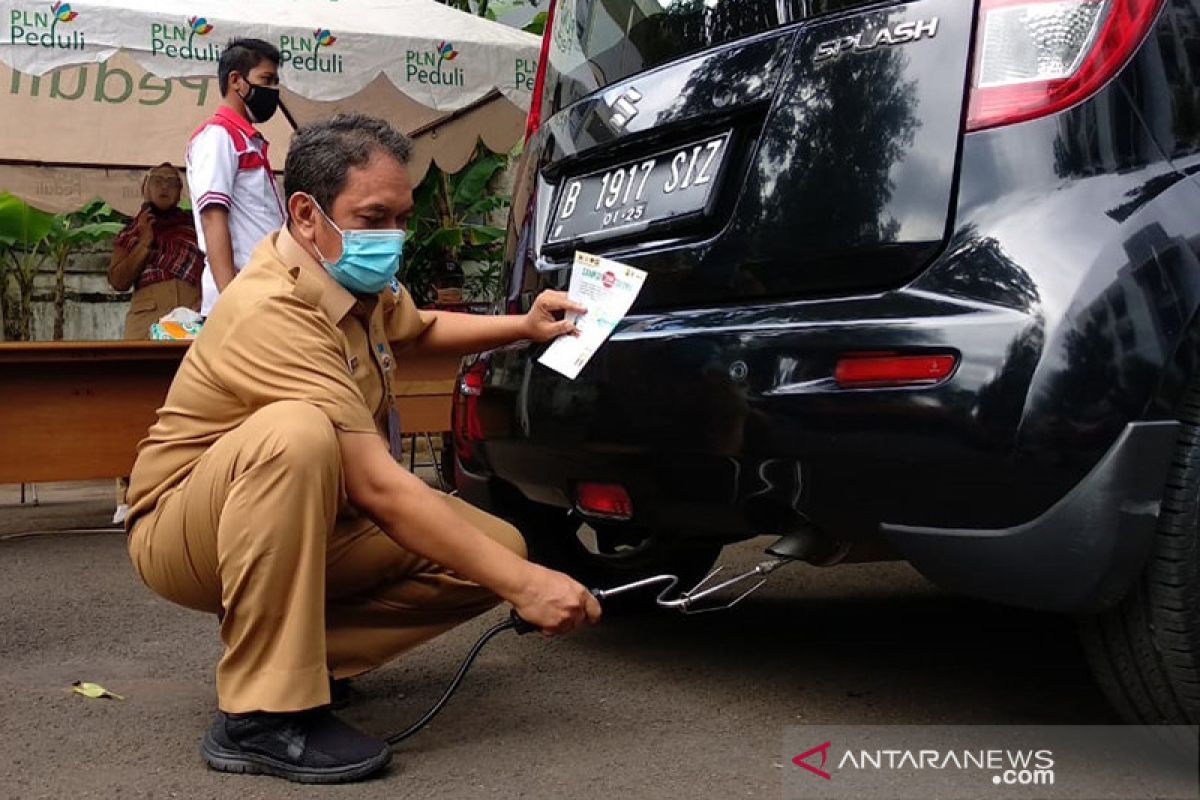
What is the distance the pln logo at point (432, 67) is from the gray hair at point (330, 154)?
4838 mm

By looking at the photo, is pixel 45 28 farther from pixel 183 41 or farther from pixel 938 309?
pixel 938 309

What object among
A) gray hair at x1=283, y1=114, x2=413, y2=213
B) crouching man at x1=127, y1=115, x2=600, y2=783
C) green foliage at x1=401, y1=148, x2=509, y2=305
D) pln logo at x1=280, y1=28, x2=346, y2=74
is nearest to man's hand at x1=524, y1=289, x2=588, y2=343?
crouching man at x1=127, y1=115, x2=600, y2=783

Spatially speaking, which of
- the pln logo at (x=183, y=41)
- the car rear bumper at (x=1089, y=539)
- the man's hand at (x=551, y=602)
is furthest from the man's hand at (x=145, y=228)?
the car rear bumper at (x=1089, y=539)

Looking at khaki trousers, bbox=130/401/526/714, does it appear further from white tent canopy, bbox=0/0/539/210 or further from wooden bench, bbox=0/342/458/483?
white tent canopy, bbox=0/0/539/210

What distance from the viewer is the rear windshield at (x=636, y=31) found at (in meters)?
2.39

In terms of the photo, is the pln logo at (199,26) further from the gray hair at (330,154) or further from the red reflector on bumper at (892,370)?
the red reflector on bumper at (892,370)

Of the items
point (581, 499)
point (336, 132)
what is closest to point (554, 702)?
point (581, 499)

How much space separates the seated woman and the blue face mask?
441 centimetres

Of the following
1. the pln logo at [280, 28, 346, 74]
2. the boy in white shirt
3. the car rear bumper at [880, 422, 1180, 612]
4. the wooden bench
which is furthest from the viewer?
the pln logo at [280, 28, 346, 74]

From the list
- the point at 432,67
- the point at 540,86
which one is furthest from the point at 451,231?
the point at 540,86

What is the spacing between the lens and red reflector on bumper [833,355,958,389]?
2.01 m

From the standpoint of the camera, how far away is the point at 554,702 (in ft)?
9.10

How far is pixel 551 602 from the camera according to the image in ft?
7.30

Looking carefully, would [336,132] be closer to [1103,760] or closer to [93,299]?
[1103,760]
